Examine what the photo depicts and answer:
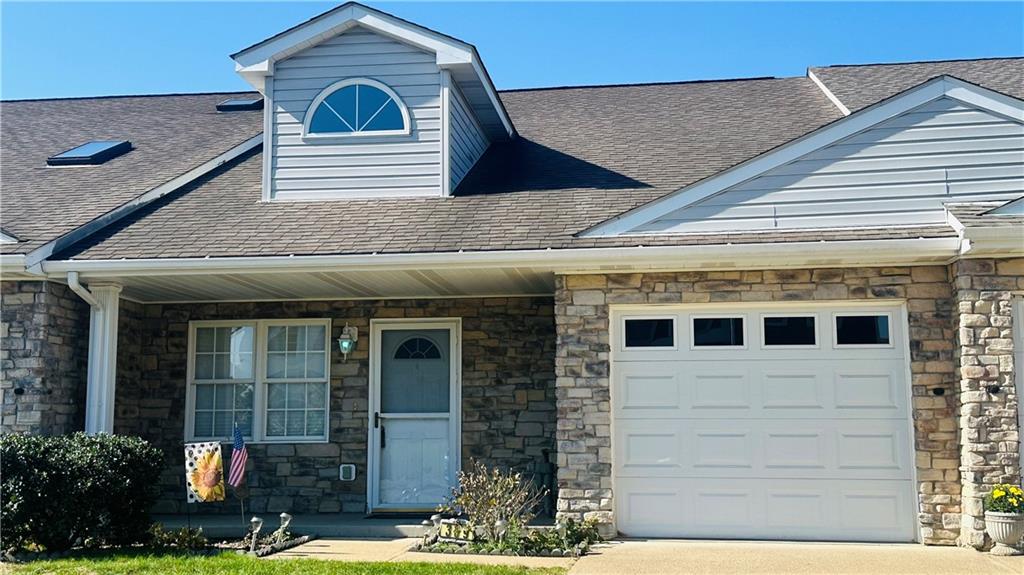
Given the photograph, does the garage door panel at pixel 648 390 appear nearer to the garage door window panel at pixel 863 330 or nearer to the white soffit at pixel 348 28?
the garage door window panel at pixel 863 330

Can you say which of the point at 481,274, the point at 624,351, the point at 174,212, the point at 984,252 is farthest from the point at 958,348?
the point at 174,212

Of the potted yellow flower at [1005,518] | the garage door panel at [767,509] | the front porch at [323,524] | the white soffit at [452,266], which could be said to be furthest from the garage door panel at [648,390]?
the potted yellow flower at [1005,518]

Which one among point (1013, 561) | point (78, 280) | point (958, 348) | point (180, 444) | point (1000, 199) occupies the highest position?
point (1000, 199)

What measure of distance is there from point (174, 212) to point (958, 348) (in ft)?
26.3

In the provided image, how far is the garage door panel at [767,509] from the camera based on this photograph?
879 centimetres

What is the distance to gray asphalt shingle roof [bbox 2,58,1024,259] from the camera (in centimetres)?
948

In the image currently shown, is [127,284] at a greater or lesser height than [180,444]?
greater

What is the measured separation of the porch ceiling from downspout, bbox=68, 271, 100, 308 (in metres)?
0.10

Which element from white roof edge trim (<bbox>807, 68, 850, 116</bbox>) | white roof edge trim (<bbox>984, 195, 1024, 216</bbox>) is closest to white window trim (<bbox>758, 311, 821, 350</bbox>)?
white roof edge trim (<bbox>984, 195, 1024, 216</bbox>)

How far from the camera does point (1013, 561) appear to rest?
7746 millimetres

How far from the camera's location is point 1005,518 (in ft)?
25.9

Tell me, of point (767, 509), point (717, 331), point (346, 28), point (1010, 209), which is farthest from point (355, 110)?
point (1010, 209)

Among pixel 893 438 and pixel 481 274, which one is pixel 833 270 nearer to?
pixel 893 438

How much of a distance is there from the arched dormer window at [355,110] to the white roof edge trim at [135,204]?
1.73 m
